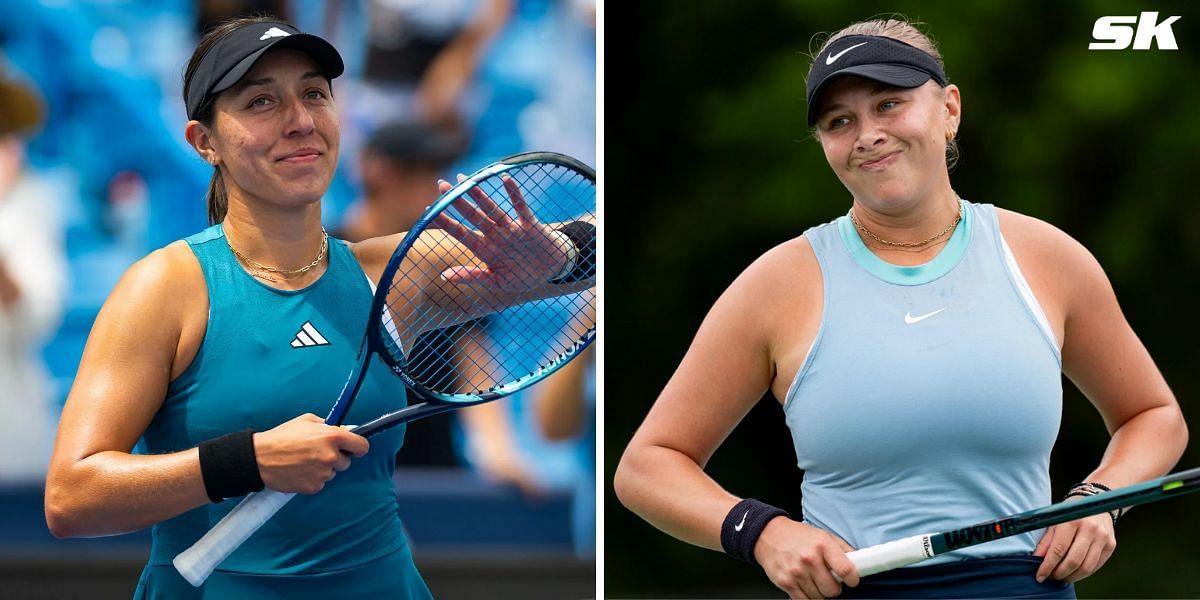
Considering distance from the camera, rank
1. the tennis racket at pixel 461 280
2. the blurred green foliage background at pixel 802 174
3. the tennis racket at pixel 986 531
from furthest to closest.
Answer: the blurred green foliage background at pixel 802 174 → the tennis racket at pixel 461 280 → the tennis racket at pixel 986 531

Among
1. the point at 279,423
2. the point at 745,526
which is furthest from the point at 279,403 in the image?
the point at 745,526

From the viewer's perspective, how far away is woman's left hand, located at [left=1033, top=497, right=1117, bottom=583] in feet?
7.14

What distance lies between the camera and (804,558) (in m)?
2.16

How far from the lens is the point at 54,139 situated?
203 inches

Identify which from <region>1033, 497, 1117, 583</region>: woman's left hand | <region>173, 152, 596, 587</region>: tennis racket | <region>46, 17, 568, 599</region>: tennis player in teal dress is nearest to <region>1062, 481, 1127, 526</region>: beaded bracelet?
<region>1033, 497, 1117, 583</region>: woman's left hand

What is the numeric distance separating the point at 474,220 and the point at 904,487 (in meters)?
0.82

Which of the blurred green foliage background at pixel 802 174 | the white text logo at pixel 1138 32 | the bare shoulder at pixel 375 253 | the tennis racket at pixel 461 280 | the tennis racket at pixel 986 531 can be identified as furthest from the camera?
the white text logo at pixel 1138 32

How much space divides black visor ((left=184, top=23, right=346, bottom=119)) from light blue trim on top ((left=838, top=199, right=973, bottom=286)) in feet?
2.89

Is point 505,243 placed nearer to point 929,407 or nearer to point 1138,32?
point 929,407

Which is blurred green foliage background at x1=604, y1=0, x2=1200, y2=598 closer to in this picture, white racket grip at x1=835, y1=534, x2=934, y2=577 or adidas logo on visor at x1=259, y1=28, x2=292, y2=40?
white racket grip at x1=835, y1=534, x2=934, y2=577

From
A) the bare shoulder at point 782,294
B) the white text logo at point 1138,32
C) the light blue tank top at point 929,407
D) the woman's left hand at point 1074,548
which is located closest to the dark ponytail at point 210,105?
the bare shoulder at point 782,294

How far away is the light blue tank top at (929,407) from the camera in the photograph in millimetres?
2152

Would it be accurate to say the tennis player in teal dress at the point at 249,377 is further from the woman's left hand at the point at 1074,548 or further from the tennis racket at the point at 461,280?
the woman's left hand at the point at 1074,548

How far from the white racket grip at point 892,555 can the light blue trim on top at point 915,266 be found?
15.3 inches
